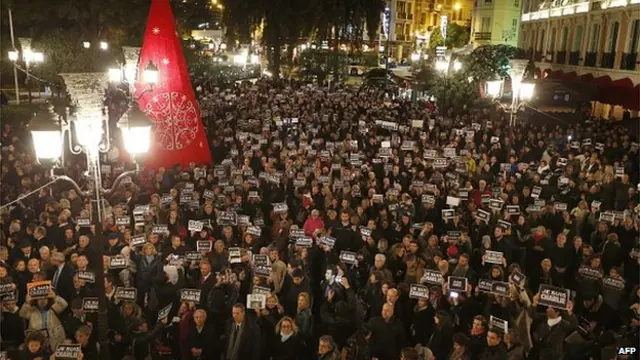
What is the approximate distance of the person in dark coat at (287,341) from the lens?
25.5ft

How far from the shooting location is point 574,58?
1433 inches

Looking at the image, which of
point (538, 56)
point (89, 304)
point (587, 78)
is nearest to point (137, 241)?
point (89, 304)

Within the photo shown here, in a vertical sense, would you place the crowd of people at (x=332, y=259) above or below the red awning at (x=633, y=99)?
below

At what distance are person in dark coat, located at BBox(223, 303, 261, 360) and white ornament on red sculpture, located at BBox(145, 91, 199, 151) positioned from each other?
11863 mm

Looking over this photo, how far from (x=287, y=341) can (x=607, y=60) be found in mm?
29654

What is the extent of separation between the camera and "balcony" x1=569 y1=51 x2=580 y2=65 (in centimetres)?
3594

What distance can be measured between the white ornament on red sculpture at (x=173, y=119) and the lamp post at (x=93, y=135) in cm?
1083

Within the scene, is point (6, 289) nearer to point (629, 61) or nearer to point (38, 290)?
point (38, 290)

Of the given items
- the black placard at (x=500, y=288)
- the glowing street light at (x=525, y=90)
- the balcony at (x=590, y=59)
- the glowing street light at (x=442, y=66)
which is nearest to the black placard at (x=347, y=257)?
the black placard at (x=500, y=288)

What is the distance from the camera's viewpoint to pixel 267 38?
122 feet

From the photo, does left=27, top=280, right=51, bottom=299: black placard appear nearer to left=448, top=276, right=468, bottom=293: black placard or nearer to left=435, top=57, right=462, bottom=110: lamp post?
left=448, top=276, right=468, bottom=293: black placard

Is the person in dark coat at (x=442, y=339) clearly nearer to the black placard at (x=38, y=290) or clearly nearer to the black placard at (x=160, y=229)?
the black placard at (x=38, y=290)

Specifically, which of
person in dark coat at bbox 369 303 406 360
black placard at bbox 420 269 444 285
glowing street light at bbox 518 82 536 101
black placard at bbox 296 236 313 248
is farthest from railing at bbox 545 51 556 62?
person in dark coat at bbox 369 303 406 360

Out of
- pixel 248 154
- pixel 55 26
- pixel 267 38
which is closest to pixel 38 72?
pixel 55 26
